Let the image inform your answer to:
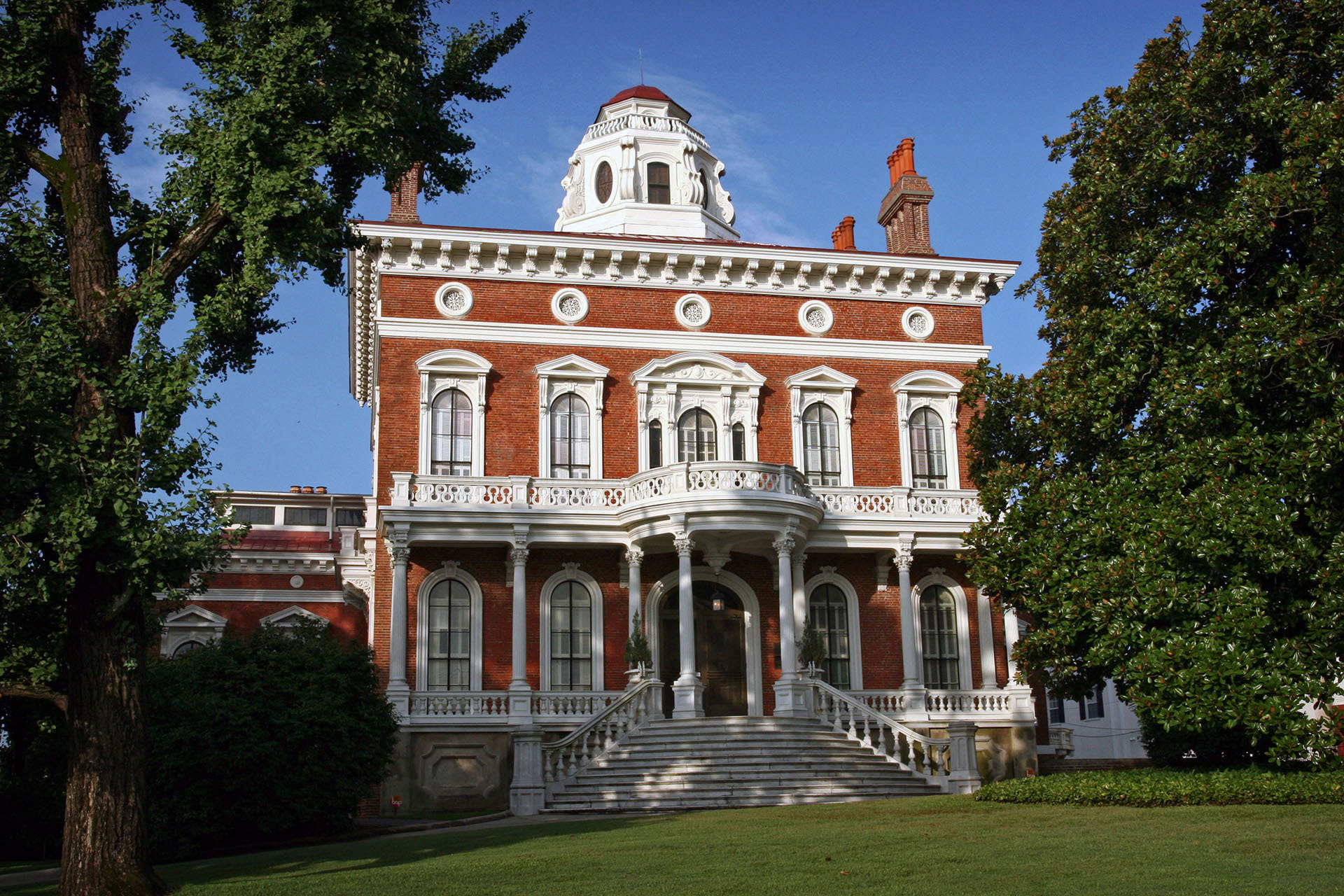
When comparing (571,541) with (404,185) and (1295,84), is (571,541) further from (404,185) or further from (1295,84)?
(1295,84)

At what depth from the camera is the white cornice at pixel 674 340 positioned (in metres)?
27.2

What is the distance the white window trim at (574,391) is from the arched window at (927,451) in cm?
627

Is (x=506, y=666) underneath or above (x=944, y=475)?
underneath

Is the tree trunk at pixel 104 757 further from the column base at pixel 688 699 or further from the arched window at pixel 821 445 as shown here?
the arched window at pixel 821 445

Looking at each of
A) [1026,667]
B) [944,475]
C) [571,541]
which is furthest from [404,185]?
[1026,667]

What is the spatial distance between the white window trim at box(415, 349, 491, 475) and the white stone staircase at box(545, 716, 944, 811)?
293 inches

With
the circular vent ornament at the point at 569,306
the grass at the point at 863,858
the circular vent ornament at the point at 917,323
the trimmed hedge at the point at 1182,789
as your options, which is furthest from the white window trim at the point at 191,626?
the trimmed hedge at the point at 1182,789

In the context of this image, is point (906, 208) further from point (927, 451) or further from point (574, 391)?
point (574, 391)

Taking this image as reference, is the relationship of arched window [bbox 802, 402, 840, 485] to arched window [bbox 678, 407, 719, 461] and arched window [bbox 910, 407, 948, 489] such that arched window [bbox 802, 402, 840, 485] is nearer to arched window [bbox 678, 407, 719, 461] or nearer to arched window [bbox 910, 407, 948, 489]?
arched window [bbox 910, 407, 948, 489]

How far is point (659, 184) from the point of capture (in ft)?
114

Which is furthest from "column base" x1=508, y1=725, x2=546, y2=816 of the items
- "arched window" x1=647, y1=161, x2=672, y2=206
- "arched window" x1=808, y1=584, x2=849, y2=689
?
"arched window" x1=647, y1=161, x2=672, y2=206

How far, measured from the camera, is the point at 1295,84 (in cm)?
1758

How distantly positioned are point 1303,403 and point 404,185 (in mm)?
19264

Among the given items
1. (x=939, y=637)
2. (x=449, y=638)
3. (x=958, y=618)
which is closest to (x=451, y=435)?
(x=449, y=638)
